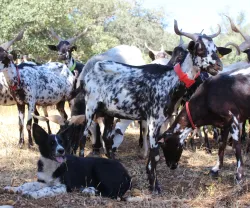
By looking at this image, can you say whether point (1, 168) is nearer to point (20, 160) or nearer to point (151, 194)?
point (20, 160)

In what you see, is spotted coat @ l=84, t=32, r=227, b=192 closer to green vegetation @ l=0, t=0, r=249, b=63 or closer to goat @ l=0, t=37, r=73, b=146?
goat @ l=0, t=37, r=73, b=146

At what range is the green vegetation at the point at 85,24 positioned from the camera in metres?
22.4

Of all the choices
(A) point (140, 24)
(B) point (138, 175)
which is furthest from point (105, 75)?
(A) point (140, 24)

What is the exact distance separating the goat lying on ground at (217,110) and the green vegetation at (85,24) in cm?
1540

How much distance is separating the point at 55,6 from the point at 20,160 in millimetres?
15760

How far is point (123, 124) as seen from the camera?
9922mm

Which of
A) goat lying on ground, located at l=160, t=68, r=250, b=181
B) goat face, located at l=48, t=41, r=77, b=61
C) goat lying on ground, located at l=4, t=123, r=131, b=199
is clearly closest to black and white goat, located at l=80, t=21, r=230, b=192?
goat lying on ground, located at l=160, t=68, r=250, b=181

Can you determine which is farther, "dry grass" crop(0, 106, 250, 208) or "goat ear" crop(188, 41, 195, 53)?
"goat ear" crop(188, 41, 195, 53)

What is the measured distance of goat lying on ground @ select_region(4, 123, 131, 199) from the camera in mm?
5926

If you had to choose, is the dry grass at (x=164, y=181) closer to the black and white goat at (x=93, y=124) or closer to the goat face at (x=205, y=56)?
the black and white goat at (x=93, y=124)

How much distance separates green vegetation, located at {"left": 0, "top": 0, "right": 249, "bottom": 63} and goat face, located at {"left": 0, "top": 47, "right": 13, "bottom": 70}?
11949 millimetres

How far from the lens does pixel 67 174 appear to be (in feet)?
20.1

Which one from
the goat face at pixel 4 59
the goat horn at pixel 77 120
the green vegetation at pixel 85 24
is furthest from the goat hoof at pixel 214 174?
the green vegetation at pixel 85 24

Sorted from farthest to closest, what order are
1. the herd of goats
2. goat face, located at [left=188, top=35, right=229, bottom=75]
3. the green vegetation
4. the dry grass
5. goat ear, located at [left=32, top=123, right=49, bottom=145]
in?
the green vegetation
the herd of goats
goat face, located at [left=188, top=35, right=229, bottom=75]
goat ear, located at [left=32, top=123, right=49, bottom=145]
the dry grass
